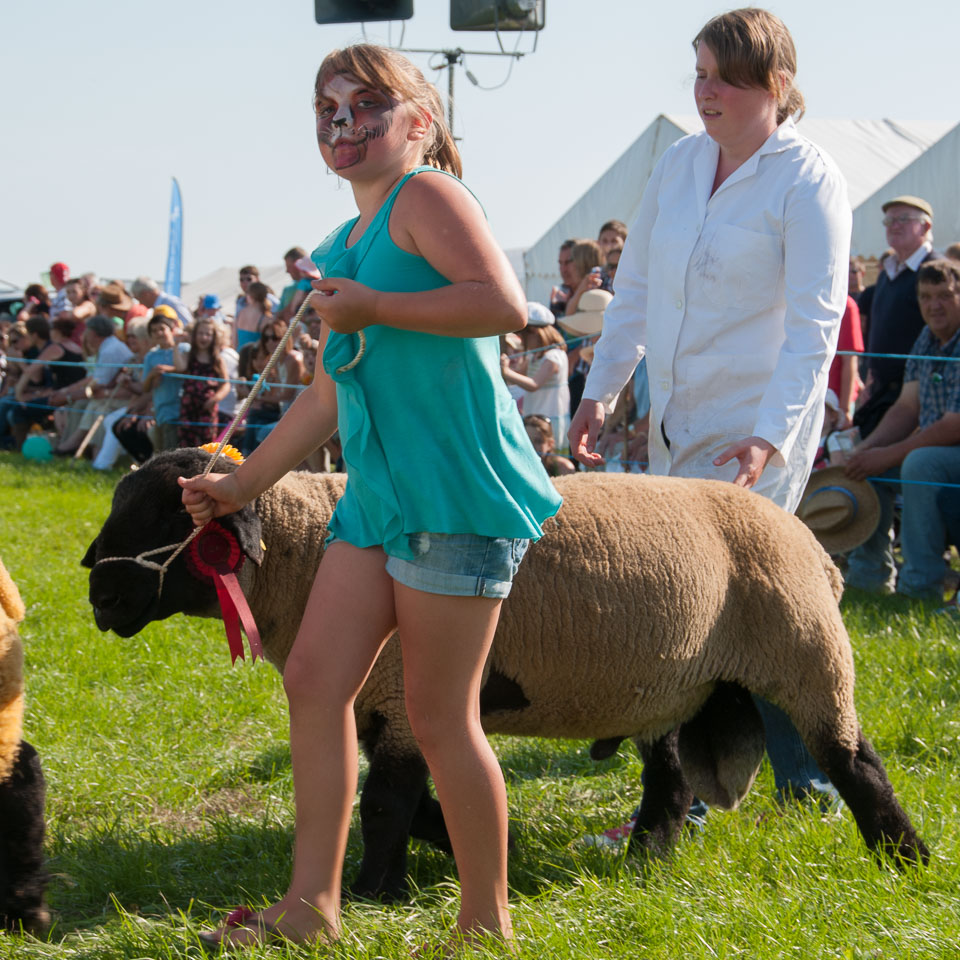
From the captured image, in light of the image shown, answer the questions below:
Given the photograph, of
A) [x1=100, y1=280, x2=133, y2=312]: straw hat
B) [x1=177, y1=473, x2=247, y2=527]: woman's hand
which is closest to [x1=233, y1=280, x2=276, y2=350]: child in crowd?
[x1=100, y1=280, x2=133, y2=312]: straw hat

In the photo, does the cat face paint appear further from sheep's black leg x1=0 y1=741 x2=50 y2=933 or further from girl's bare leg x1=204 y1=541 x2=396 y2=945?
sheep's black leg x1=0 y1=741 x2=50 y2=933

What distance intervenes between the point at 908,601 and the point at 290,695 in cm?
478

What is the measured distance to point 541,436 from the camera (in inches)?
316

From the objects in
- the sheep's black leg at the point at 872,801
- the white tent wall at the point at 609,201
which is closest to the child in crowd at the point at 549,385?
the sheep's black leg at the point at 872,801

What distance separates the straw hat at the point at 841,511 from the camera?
6621 millimetres

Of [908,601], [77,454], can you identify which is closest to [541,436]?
[908,601]

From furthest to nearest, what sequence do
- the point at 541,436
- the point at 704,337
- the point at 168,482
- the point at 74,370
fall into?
the point at 74,370 < the point at 541,436 < the point at 704,337 < the point at 168,482

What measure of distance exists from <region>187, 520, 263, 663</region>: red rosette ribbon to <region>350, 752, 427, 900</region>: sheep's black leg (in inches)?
17.0

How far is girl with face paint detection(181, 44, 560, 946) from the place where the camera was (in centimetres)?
220

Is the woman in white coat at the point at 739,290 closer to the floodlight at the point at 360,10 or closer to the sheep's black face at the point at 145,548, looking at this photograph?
the sheep's black face at the point at 145,548

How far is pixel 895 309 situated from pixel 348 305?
632 centimetres

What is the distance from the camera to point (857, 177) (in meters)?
14.4

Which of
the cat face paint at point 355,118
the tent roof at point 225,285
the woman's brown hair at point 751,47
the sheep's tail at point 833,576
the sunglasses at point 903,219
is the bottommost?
the tent roof at point 225,285

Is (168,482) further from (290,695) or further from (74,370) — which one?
(74,370)
